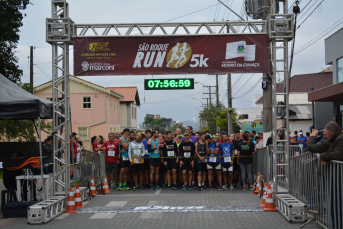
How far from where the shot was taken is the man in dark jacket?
7062mm

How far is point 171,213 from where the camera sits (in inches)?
397

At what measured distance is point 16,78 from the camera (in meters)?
24.2

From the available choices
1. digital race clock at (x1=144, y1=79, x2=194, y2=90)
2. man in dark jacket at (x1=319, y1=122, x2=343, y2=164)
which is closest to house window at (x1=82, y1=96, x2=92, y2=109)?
digital race clock at (x1=144, y1=79, x2=194, y2=90)

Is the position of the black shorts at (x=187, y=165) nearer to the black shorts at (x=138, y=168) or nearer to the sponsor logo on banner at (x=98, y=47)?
the black shorts at (x=138, y=168)

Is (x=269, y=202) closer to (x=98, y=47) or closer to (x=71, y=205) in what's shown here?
(x=71, y=205)

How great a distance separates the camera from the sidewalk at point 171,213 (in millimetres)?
8773

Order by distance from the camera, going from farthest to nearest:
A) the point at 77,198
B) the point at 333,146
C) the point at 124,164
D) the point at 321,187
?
the point at 124,164 → the point at 77,198 → the point at 321,187 → the point at 333,146

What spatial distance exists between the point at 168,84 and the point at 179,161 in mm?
4381

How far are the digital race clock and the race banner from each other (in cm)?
40

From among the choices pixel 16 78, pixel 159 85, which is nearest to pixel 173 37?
pixel 159 85

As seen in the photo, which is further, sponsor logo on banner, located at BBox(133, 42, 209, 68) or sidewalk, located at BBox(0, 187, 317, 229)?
sponsor logo on banner, located at BBox(133, 42, 209, 68)

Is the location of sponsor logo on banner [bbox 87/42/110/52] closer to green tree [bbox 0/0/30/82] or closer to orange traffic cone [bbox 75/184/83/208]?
orange traffic cone [bbox 75/184/83/208]

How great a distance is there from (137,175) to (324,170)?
31.1 ft

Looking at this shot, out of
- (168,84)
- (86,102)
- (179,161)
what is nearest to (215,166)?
(179,161)
